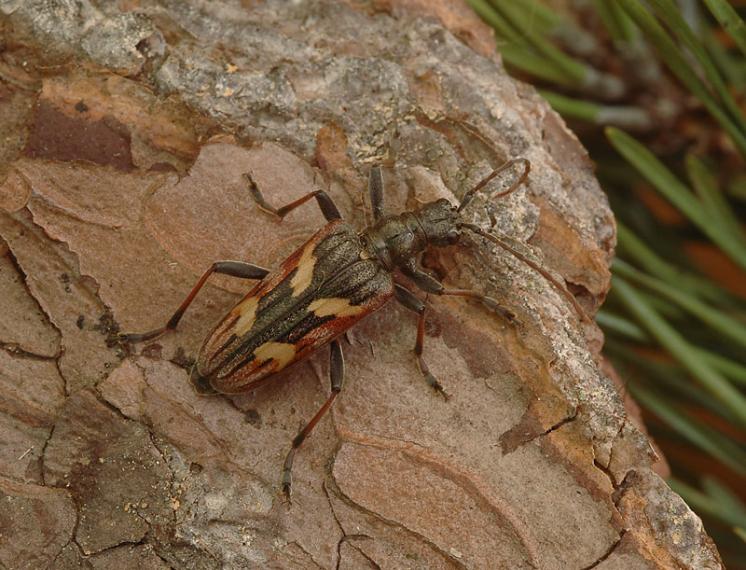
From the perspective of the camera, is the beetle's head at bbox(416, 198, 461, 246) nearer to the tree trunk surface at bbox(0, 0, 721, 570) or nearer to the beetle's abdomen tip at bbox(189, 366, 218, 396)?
the tree trunk surface at bbox(0, 0, 721, 570)

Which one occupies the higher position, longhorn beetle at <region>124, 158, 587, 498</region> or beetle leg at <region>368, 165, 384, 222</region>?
beetle leg at <region>368, 165, 384, 222</region>

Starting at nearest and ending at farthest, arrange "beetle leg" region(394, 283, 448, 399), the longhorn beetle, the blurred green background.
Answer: "beetle leg" region(394, 283, 448, 399), the longhorn beetle, the blurred green background

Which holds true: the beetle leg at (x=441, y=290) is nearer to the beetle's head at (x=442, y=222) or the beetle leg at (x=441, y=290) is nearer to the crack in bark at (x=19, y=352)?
the beetle's head at (x=442, y=222)

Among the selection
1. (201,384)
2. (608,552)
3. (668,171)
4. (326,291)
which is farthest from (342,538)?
(668,171)

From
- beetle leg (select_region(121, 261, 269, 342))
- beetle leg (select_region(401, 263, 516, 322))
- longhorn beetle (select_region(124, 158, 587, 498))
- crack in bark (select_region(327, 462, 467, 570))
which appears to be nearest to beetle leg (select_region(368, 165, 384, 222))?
longhorn beetle (select_region(124, 158, 587, 498))

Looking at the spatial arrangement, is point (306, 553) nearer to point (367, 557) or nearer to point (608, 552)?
point (367, 557)

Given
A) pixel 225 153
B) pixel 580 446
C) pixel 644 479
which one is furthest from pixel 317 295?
pixel 644 479

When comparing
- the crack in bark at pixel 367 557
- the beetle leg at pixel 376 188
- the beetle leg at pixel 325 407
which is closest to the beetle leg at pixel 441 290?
the beetle leg at pixel 376 188

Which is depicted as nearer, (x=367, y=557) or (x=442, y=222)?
(x=367, y=557)
